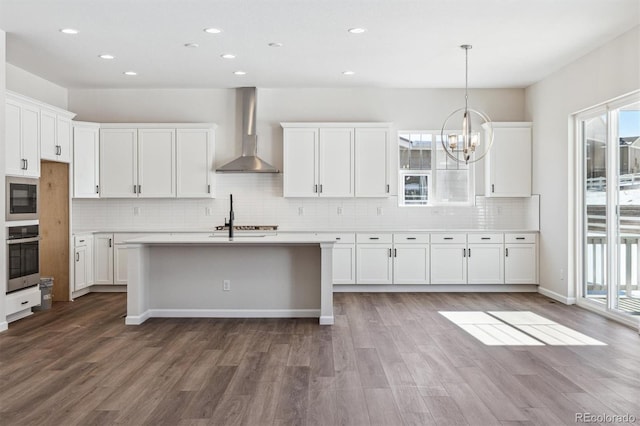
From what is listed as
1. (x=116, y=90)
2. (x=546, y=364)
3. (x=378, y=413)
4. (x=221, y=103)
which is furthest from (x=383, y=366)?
(x=116, y=90)

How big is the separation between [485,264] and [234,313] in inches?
148

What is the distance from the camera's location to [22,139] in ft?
19.0

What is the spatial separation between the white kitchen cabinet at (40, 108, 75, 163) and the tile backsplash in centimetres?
130

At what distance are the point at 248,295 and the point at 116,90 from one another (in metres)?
4.24

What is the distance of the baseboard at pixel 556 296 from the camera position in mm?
6551

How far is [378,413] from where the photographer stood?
3.08 metres

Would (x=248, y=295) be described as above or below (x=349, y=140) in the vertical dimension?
below

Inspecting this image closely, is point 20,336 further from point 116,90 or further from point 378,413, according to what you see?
point 116,90

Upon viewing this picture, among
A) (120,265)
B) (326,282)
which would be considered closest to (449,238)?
(326,282)

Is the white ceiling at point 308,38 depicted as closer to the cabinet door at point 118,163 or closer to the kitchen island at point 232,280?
the cabinet door at point 118,163

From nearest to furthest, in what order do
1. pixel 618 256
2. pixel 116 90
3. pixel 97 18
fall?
1. pixel 97 18
2. pixel 618 256
3. pixel 116 90

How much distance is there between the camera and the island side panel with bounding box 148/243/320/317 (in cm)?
575

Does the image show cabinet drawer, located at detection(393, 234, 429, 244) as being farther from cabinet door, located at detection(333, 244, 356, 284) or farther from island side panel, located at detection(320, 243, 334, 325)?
island side panel, located at detection(320, 243, 334, 325)

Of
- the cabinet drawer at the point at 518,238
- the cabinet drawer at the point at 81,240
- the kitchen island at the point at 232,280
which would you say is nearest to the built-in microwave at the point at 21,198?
the cabinet drawer at the point at 81,240
